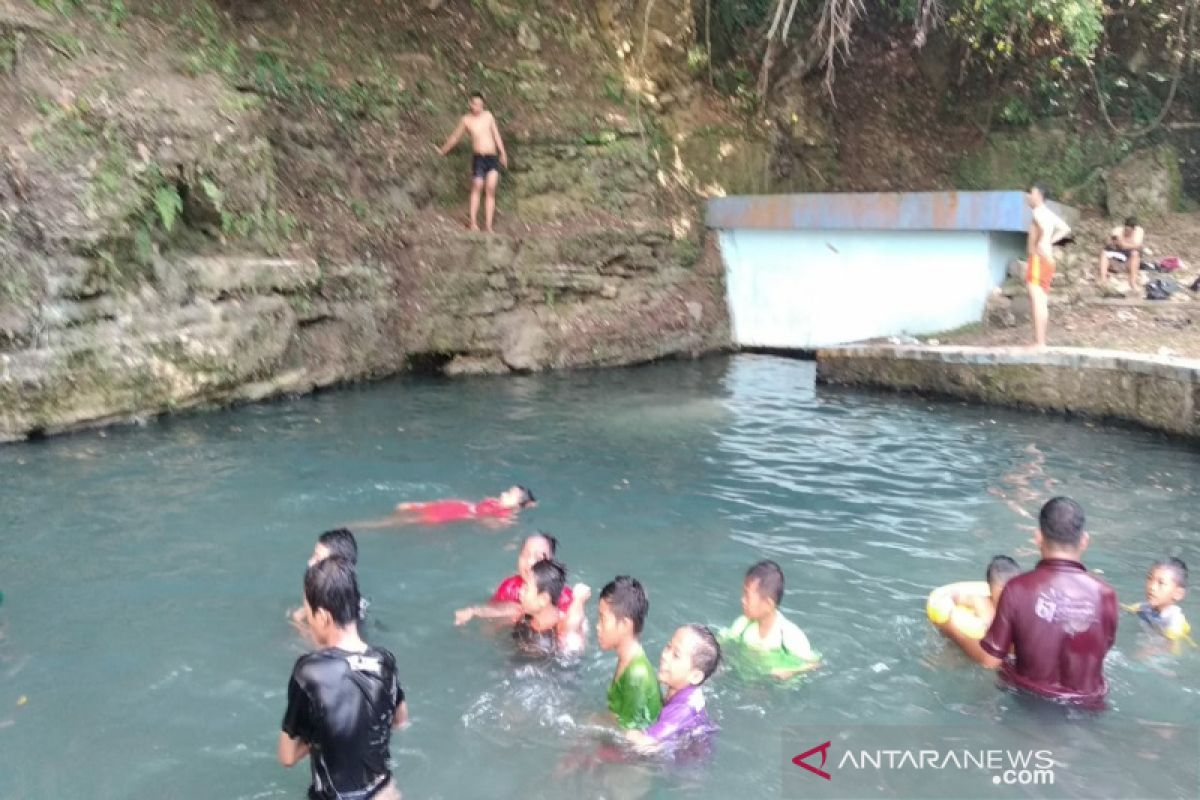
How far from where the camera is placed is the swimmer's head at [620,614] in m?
4.32

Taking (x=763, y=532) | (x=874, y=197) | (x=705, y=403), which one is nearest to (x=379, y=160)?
(x=705, y=403)

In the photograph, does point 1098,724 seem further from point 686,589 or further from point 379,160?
point 379,160

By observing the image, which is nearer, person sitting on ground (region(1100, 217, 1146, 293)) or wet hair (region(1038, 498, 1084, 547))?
wet hair (region(1038, 498, 1084, 547))

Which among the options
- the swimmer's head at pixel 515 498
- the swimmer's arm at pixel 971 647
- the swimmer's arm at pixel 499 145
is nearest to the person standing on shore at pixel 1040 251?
the swimmer's head at pixel 515 498

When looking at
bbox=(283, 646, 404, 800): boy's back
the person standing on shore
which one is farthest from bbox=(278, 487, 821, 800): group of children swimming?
the person standing on shore

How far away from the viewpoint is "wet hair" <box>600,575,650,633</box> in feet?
14.2

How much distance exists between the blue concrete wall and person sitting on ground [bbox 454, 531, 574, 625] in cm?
1042

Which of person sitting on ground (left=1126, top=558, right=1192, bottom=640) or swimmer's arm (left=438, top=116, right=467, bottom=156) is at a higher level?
swimmer's arm (left=438, top=116, right=467, bottom=156)

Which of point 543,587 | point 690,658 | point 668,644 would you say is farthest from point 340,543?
point 690,658

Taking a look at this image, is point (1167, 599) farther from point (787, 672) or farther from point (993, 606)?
A: point (787, 672)

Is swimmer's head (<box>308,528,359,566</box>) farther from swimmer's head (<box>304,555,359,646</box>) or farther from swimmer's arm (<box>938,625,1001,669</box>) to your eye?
swimmer's arm (<box>938,625,1001,669</box>)

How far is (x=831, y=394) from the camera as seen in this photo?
1305cm

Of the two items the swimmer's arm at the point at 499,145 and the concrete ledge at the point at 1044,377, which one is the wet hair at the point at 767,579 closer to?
the concrete ledge at the point at 1044,377

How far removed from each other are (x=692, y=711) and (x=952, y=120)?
18.8 metres
